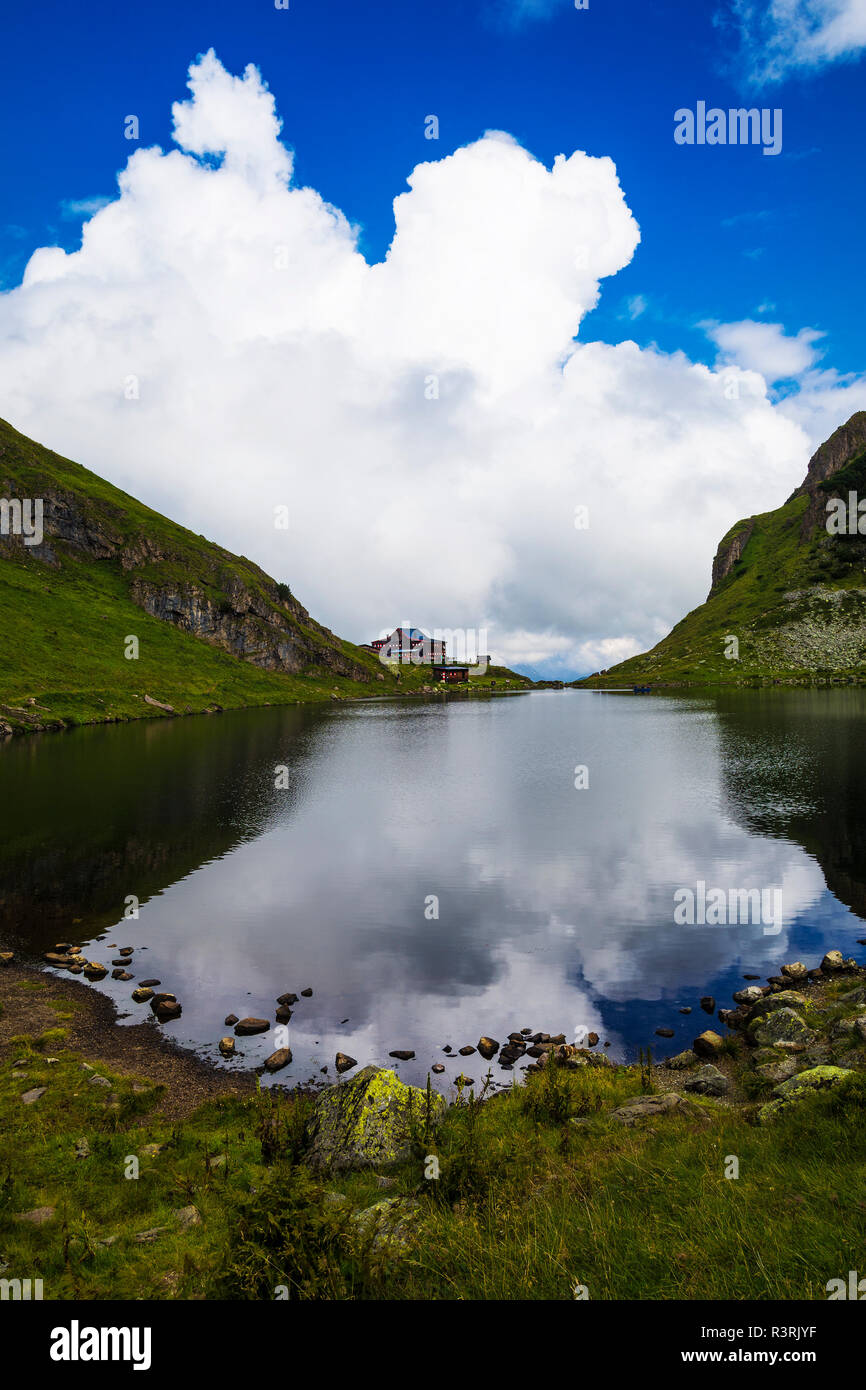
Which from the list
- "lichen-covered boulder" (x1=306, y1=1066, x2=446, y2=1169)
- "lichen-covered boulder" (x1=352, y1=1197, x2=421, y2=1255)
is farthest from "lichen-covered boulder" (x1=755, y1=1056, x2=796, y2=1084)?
"lichen-covered boulder" (x1=352, y1=1197, x2=421, y2=1255)

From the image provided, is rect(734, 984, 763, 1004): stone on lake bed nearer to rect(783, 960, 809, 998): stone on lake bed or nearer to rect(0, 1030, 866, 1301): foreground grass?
rect(783, 960, 809, 998): stone on lake bed

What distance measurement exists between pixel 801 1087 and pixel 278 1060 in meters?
15.8

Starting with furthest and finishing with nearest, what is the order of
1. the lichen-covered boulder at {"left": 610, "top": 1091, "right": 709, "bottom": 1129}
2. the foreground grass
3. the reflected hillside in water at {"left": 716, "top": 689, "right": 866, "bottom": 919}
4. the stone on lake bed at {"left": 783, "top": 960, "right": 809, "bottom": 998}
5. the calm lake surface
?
the reflected hillside in water at {"left": 716, "top": 689, "right": 866, "bottom": 919} < the stone on lake bed at {"left": 783, "top": 960, "right": 809, "bottom": 998} < the calm lake surface < the lichen-covered boulder at {"left": 610, "top": 1091, "right": 709, "bottom": 1129} < the foreground grass

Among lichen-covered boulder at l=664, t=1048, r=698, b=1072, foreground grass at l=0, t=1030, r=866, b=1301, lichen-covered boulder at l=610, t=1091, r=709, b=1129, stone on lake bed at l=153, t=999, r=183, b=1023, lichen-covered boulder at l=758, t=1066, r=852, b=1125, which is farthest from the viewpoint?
stone on lake bed at l=153, t=999, r=183, b=1023

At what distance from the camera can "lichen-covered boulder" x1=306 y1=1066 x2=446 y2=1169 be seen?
14.8 metres

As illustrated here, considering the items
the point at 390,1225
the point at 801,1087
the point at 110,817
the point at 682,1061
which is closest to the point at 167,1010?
the point at 390,1225

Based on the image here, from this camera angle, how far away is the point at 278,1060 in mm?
20953

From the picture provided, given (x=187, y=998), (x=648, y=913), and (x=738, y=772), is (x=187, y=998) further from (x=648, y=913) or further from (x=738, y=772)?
(x=738, y=772)

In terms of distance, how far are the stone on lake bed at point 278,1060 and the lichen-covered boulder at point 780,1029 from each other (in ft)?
53.2

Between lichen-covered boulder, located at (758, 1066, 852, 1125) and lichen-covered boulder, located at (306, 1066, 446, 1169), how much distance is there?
793 centimetres

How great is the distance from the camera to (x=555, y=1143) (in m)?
14.8

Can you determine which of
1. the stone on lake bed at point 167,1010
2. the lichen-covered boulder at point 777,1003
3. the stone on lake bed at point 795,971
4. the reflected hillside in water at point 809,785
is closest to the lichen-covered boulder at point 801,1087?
the lichen-covered boulder at point 777,1003

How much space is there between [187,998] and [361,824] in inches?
1136
